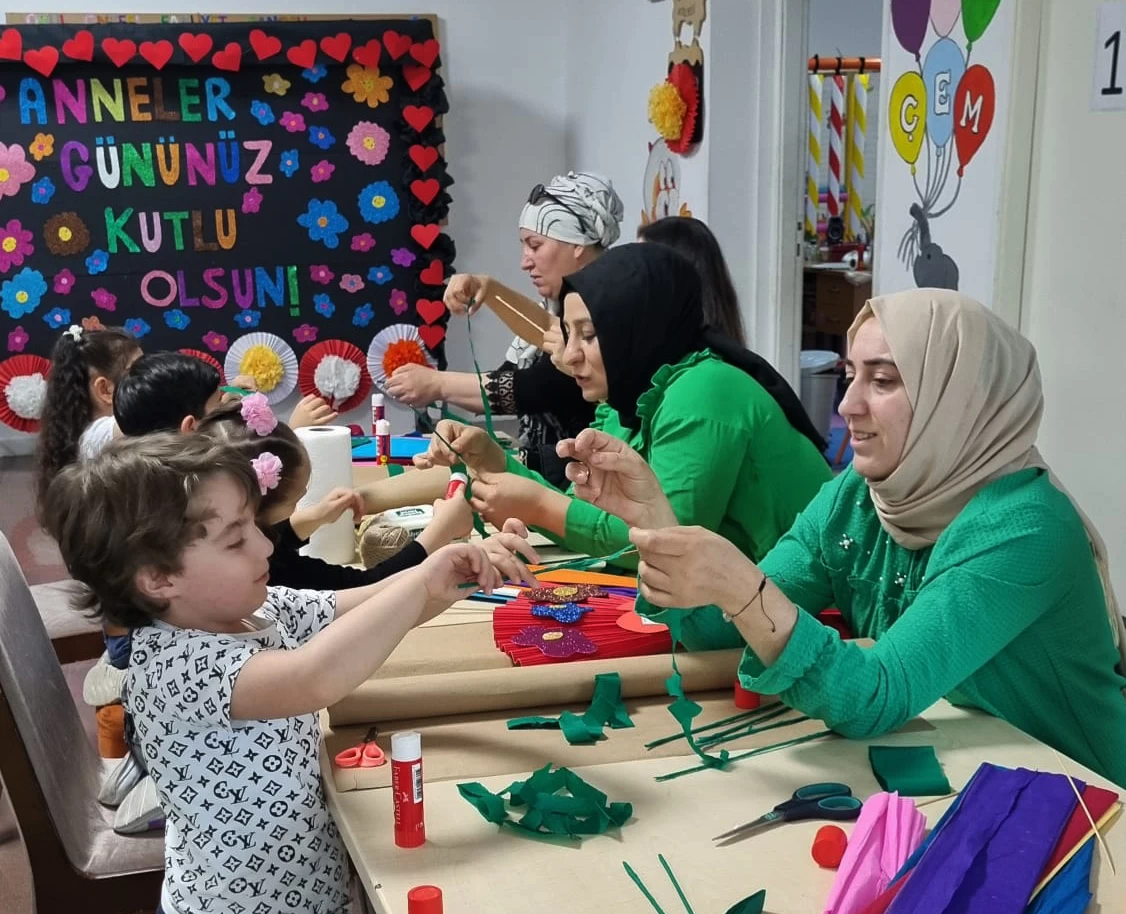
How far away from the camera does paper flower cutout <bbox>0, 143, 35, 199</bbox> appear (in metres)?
5.46

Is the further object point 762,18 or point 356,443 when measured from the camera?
point 762,18

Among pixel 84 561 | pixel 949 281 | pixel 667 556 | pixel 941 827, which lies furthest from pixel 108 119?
pixel 941 827

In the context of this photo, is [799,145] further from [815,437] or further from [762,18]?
[815,437]

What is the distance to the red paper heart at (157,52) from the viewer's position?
17.8 ft

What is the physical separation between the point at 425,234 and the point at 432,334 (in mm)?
492

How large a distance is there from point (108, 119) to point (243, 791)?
4827 millimetres

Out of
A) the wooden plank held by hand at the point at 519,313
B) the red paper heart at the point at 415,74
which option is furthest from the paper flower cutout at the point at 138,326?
the wooden plank held by hand at the point at 519,313

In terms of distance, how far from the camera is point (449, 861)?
4.05ft

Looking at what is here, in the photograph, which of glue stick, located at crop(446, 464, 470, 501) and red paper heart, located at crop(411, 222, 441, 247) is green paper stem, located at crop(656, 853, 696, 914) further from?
red paper heart, located at crop(411, 222, 441, 247)

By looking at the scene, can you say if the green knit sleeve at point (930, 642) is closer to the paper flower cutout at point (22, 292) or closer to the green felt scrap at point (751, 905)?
the green felt scrap at point (751, 905)

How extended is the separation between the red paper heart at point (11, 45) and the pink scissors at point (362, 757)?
492 centimetres

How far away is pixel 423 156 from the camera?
580 cm

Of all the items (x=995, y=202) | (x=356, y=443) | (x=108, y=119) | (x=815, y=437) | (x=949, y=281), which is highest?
(x=108, y=119)

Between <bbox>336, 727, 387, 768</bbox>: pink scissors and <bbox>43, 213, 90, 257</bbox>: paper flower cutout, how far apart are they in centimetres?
476
